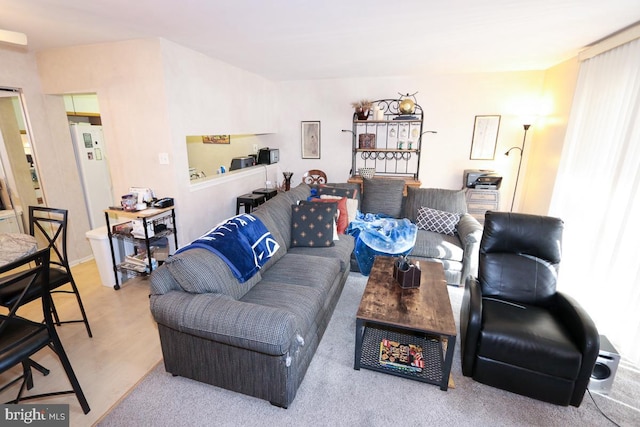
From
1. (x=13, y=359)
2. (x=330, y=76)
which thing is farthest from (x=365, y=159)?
(x=13, y=359)

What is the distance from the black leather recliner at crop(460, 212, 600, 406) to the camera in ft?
5.82

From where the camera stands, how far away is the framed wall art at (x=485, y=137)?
4676 mm

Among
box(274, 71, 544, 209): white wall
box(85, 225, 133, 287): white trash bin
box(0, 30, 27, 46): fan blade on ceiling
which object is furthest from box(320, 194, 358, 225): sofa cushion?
box(0, 30, 27, 46): fan blade on ceiling

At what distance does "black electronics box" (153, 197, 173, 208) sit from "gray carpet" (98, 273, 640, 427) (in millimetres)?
1656

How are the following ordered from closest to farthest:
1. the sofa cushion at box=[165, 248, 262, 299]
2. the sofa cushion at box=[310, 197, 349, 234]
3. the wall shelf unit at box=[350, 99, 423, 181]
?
the sofa cushion at box=[165, 248, 262, 299]
the sofa cushion at box=[310, 197, 349, 234]
the wall shelf unit at box=[350, 99, 423, 181]

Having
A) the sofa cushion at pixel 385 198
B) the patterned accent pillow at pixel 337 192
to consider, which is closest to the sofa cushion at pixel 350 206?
the patterned accent pillow at pixel 337 192

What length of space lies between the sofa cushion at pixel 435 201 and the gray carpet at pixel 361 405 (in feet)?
6.88

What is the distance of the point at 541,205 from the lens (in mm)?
4020

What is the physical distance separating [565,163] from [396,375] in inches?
123

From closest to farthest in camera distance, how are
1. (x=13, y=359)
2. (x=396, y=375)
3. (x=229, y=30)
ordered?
(x=13, y=359)
(x=396, y=375)
(x=229, y=30)

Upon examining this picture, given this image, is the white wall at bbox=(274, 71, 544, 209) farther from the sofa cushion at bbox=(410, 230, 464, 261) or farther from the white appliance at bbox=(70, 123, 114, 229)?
the white appliance at bbox=(70, 123, 114, 229)

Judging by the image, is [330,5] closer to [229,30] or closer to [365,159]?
[229,30]

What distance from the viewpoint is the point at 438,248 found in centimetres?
321

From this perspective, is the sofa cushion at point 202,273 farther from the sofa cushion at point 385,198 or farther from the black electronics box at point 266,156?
the black electronics box at point 266,156
